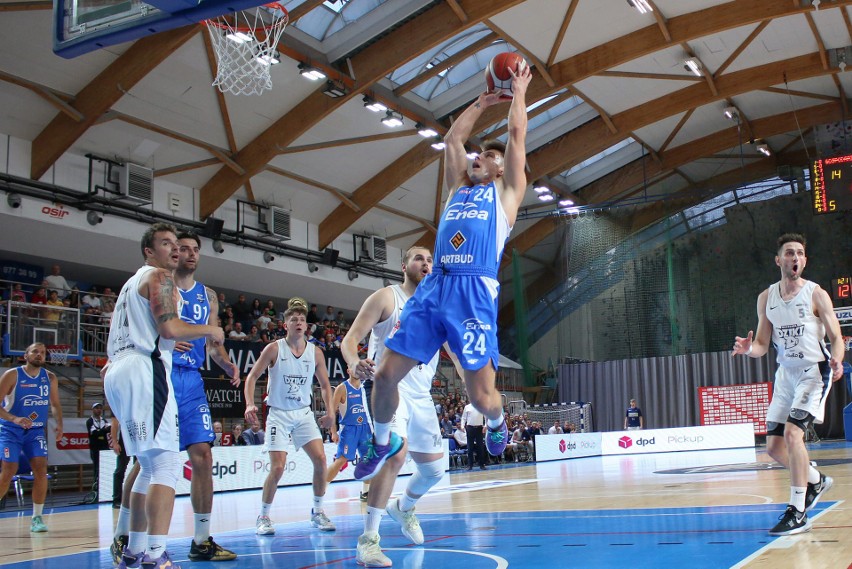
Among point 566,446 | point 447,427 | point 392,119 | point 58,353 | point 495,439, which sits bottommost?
point 566,446

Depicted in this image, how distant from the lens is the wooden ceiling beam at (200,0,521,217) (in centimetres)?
1922

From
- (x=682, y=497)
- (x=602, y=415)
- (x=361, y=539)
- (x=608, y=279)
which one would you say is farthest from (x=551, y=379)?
(x=361, y=539)

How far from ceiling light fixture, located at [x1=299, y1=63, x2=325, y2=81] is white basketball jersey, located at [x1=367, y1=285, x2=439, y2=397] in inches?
568

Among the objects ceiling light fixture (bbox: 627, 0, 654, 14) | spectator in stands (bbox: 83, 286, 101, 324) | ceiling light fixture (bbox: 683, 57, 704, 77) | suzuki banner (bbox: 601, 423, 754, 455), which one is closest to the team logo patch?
spectator in stands (bbox: 83, 286, 101, 324)

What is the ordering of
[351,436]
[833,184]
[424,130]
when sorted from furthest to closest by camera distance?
[424,130]
[833,184]
[351,436]

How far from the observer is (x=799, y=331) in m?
5.90

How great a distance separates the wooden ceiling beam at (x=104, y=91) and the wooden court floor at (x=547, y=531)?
1014 cm

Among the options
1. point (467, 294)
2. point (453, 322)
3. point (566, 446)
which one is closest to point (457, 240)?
point (467, 294)

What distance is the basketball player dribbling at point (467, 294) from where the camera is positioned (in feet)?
14.8

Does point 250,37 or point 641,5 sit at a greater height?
point 641,5

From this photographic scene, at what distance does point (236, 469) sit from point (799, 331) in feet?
37.7

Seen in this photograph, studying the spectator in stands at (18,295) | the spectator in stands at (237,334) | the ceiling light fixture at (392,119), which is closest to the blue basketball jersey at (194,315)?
the spectator in stands at (18,295)

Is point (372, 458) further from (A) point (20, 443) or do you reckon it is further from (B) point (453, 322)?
(A) point (20, 443)

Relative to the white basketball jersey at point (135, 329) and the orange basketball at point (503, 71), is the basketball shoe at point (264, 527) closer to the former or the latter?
the white basketball jersey at point (135, 329)
